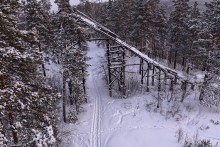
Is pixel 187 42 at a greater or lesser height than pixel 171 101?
greater

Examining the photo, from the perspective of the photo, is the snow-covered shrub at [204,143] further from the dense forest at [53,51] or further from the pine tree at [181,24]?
the pine tree at [181,24]

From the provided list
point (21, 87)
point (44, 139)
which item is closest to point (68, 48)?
point (21, 87)

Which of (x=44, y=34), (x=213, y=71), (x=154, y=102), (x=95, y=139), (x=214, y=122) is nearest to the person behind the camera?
(x=95, y=139)

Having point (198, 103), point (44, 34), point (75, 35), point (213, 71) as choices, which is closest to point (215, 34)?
point (213, 71)

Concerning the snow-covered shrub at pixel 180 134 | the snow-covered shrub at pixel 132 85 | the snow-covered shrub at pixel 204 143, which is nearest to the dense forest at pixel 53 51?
the snow-covered shrub at pixel 132 85

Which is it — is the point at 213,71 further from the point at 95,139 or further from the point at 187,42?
the point at 187,42

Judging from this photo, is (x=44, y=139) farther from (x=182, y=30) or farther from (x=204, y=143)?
(x=182, y=30)
